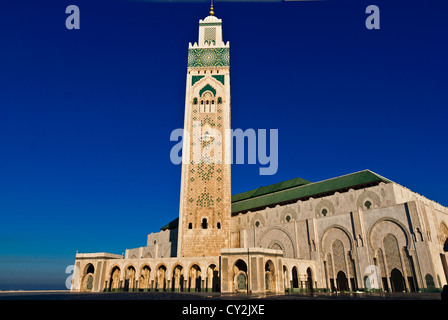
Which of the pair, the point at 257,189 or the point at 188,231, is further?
the point at 257,189

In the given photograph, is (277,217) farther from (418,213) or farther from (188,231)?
(418,213)

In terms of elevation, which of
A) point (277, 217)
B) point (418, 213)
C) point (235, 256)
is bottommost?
point (235, 256)

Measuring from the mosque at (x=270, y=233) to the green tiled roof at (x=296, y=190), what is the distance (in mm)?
134

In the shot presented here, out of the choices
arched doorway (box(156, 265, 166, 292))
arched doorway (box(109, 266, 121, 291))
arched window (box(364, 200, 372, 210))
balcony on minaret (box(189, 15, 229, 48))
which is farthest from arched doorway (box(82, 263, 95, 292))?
balcony on minaret (box(189, 15, 229, 48))

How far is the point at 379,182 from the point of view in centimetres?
2566

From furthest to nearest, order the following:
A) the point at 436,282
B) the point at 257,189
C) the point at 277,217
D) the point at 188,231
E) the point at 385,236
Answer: the point at 257,189
the point at 277,217
the point at 188,231
the point at 385,236
the point at 436,282

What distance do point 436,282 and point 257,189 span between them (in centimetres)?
2258

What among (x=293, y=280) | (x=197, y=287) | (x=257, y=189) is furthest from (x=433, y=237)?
(x=257, y=189)

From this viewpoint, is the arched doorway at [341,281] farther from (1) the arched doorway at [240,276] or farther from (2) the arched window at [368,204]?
(1) the arched doorway at [240,276]

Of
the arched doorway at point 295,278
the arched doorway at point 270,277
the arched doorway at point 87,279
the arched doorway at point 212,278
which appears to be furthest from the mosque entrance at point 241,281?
the arched doorway at point 87,279

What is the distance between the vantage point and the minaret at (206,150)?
1073 inches

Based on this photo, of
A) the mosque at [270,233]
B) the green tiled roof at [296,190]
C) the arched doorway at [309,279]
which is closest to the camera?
the mosque at [270,233]
